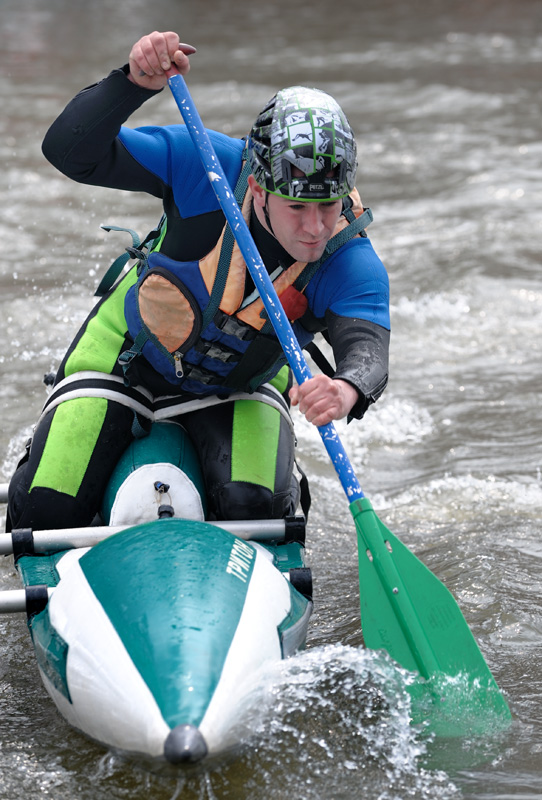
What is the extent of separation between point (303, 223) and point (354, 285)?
0.22 meters

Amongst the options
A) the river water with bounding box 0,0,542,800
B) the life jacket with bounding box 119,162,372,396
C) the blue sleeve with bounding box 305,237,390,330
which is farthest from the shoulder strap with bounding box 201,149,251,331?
the river water with bounding box 0,0,542,800

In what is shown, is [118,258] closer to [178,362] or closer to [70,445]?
[178,362]

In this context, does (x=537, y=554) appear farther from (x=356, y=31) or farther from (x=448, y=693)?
(x=356, y=31)

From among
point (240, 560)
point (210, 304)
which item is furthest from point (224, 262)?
point (240, 560)

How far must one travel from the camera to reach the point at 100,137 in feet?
8.65

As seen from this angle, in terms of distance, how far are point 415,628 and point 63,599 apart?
812 millimetres

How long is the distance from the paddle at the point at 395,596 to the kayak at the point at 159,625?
0.57 feet

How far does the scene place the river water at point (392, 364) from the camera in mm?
2348

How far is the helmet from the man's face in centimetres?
4

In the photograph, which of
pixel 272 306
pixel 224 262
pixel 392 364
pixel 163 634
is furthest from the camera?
pixel 392 364

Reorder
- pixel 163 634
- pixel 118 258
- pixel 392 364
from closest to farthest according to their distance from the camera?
pixel 163 634
pixel 118 258
pixel 392 364

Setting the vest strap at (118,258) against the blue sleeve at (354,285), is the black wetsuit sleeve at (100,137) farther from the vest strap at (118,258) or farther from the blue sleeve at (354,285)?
the blue sleeve at (354,285)

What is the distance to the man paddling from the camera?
8.38ft

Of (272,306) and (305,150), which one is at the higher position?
(305,150)
